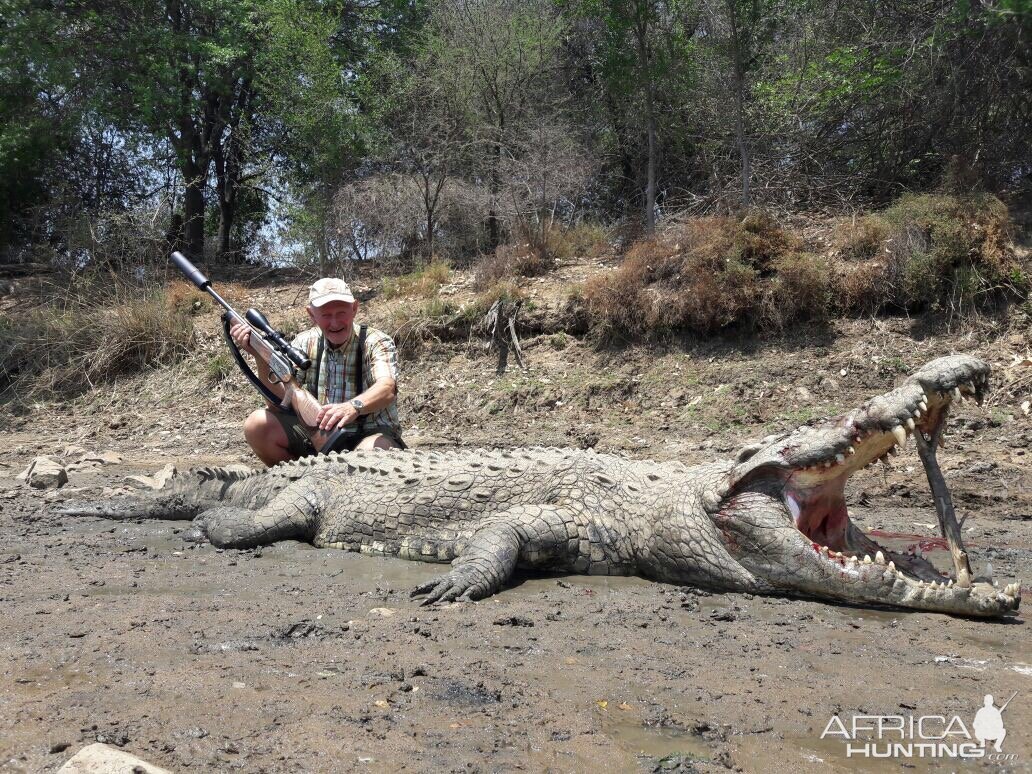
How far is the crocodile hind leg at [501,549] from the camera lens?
3605 millimetres

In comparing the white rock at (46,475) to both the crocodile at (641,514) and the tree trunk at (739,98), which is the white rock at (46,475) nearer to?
the crocodile at (641,514)

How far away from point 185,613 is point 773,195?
10455mm

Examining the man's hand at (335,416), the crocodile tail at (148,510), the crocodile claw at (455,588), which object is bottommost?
the crocodile tail at (148,510)

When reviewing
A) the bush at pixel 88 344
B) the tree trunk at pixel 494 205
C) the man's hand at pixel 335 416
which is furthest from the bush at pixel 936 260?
the bush at pixel 88 344

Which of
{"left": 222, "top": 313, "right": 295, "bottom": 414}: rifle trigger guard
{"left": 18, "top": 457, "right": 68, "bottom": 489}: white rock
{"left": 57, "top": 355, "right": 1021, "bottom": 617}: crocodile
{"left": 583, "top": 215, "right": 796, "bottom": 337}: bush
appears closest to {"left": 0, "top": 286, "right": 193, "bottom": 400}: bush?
{"left": 18, "top": 457, "right": 68, "bottom": 489}: white rock

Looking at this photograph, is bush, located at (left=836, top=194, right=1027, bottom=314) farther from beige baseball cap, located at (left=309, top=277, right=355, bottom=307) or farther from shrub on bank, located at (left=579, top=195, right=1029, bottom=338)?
beige baseball cap, located at (left=309, top=277, right=355, bottom=307)

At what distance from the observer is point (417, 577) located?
4059mm

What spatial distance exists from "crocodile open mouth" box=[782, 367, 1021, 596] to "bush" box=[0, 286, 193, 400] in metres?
10.5

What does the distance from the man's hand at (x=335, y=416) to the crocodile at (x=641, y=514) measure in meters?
0.26

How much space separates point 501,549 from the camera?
3.82m


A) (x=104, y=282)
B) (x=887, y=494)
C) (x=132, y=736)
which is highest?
(x=104, y=282)

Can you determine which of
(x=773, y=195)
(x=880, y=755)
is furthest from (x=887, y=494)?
(x=773, y=195)

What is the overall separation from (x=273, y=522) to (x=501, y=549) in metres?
1.64

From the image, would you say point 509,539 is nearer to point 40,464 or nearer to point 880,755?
point 880,755
